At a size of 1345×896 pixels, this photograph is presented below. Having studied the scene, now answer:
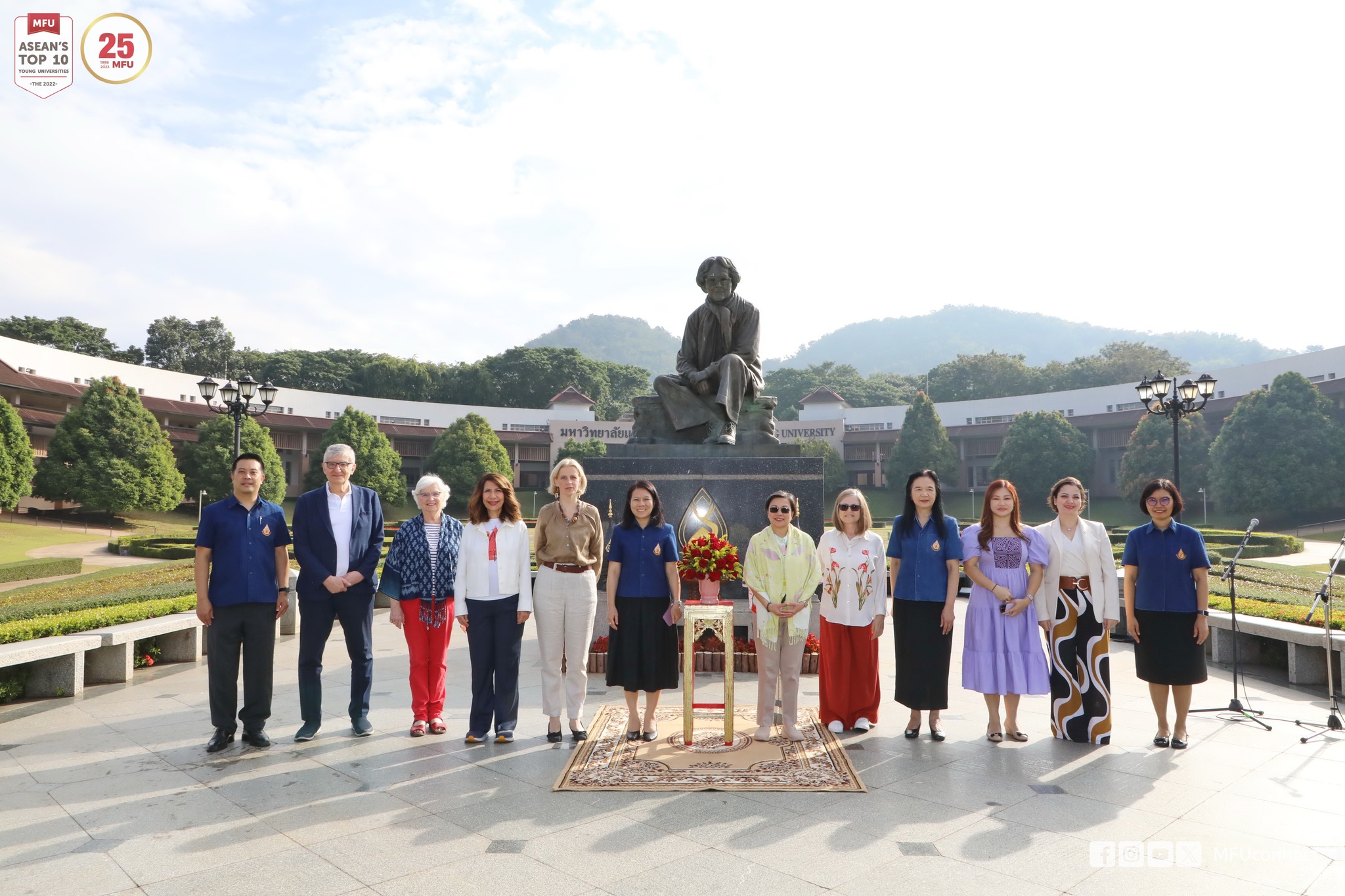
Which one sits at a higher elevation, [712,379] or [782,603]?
[712,379]

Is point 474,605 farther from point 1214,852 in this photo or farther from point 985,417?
point 985,417

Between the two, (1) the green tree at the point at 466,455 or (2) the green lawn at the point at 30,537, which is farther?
(1) the green tree at the point at 466,455

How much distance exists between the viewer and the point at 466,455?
3559cm

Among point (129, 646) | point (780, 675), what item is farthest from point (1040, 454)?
point (129, 646)

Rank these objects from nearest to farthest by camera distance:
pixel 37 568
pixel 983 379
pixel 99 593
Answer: pixel 99 593 < pixel 37 568 < pixel 983 379

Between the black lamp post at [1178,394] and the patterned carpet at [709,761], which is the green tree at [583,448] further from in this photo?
the patterned carpet at [709,761]

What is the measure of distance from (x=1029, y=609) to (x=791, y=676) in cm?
149

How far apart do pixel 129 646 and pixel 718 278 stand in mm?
5960

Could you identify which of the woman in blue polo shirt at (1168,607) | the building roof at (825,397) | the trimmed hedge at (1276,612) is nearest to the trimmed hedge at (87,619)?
the woman in blue polo shirt at (1168,607)

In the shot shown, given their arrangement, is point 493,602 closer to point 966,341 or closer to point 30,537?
point 30,537

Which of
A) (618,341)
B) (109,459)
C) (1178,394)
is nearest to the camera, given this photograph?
(1178,394)

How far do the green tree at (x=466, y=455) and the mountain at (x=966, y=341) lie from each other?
339 ft

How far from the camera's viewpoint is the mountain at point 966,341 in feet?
444

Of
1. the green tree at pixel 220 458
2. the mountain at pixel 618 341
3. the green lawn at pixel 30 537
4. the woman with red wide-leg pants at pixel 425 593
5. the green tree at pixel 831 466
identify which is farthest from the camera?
the mountain at pixel 618 341
